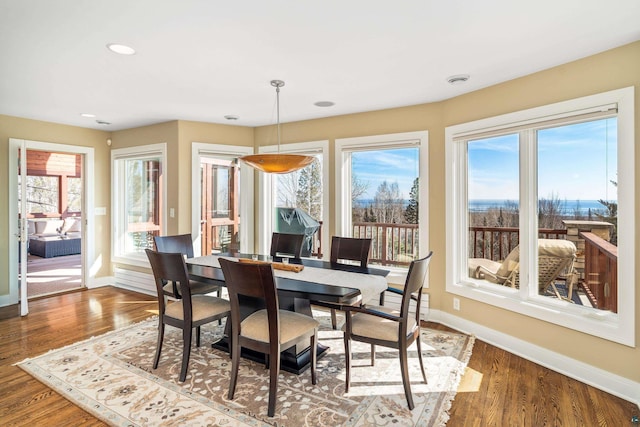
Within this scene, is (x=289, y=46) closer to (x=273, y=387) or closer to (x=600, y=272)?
→ (x=273, y=387)

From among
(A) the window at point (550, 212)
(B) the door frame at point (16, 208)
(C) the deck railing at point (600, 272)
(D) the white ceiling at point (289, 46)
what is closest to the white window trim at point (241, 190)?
(D) the white ceiling at point (289, 46)

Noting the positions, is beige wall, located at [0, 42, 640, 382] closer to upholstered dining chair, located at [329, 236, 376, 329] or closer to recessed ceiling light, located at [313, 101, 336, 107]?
recessed ceiling light, located at [313, 101, 336, 107]

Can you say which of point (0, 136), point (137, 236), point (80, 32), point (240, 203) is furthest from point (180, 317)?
point (0, 136)

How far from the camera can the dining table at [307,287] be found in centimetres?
241

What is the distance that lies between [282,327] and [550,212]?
2468mm

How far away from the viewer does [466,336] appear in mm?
3486

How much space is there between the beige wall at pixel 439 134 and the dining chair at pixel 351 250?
2.99 feet

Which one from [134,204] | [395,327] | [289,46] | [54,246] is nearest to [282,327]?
[395,327]

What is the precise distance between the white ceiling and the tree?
0.98m

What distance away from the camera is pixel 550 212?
9.89 ft

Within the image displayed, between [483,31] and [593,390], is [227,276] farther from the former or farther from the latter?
[593,390]

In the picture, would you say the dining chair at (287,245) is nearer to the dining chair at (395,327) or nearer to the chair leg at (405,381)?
the dining chair at (395,327)

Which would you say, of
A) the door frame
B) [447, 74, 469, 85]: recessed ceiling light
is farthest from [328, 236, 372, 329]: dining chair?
the door frame

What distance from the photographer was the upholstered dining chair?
3474mm
